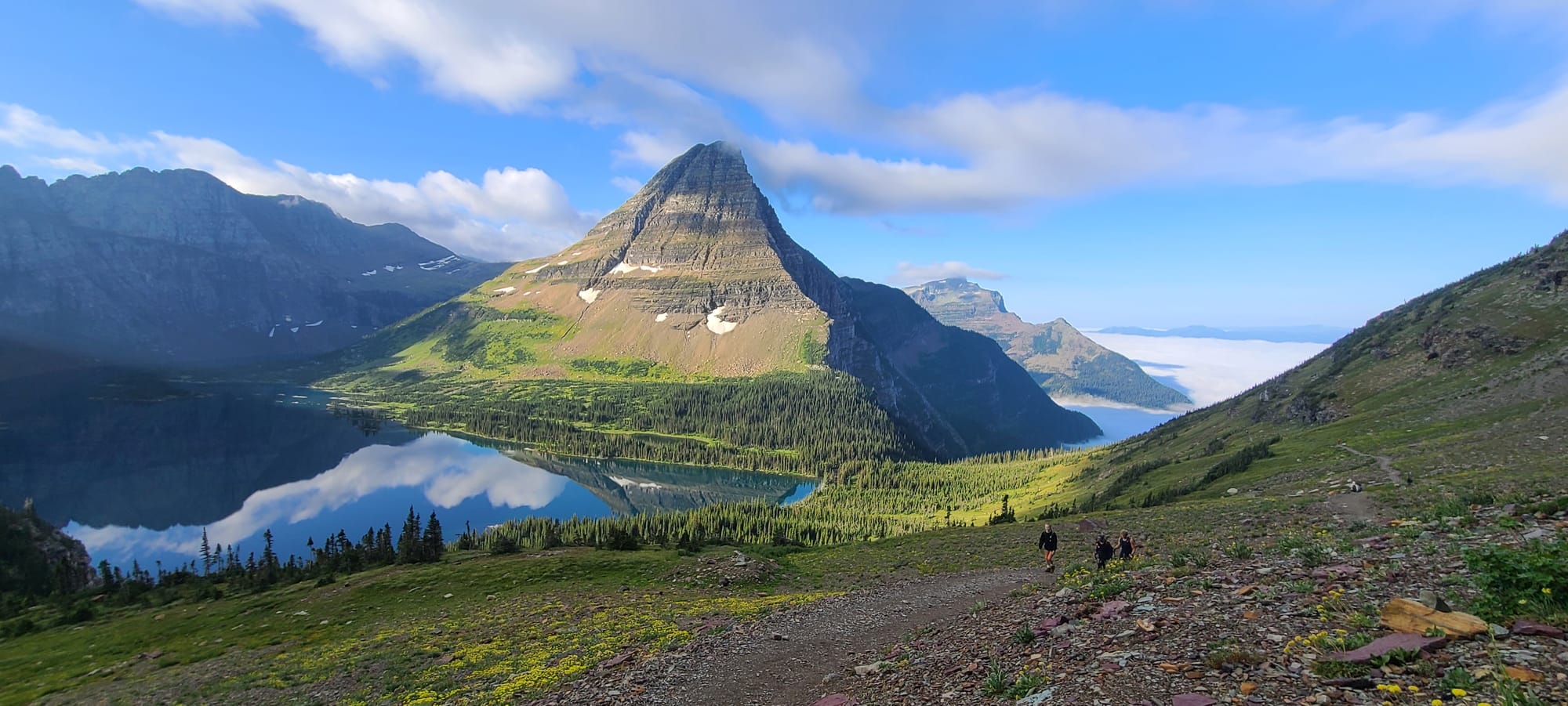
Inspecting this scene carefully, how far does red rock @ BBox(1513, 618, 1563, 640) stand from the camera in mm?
7387

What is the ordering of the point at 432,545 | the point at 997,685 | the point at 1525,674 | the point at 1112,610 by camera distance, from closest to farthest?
the point at 1525,674, the point at 997,685, the point at 1112,610, the point at 432,545

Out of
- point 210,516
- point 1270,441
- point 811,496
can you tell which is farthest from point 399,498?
point 1270,441

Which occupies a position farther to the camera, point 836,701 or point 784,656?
point 784,656

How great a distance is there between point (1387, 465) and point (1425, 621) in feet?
170

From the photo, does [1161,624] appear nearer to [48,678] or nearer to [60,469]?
[48,678]

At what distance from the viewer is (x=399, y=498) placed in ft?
516

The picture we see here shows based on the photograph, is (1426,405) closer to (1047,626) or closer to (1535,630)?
(1047,626)

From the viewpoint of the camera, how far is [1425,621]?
8.44m

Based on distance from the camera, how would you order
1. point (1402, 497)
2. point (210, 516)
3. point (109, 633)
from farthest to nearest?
point (210, 516) → point (109, 633) → point (1402, 497)

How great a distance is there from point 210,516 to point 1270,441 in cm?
21170

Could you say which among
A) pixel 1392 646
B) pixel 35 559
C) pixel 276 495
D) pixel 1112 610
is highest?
pixel 1392 646

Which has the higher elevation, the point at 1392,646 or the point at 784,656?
the point at 1392,646

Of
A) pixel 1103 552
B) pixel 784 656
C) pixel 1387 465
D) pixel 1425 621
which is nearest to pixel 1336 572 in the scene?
pixel 1425 621

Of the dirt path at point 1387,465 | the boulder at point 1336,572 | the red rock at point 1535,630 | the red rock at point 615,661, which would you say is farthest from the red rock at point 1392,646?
the dirt path at point 1387,465
